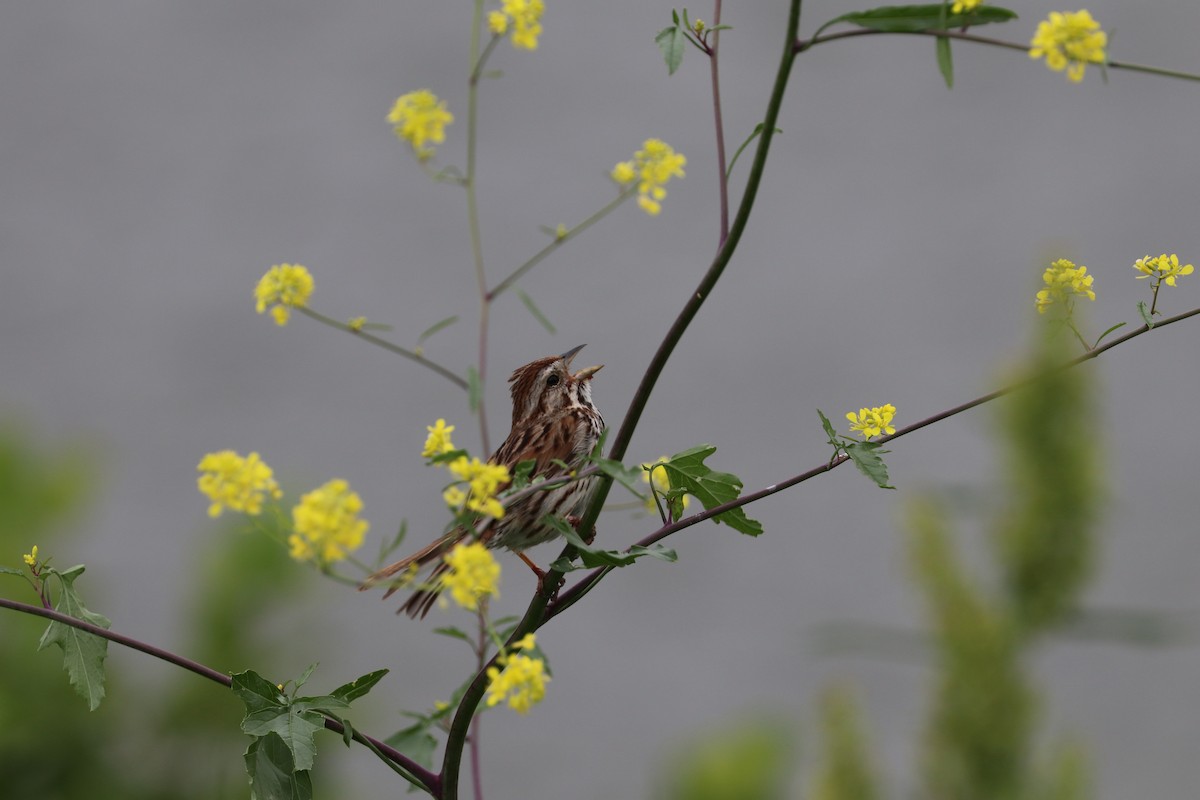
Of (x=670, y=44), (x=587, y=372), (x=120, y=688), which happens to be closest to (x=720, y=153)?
(x=670, y=44)

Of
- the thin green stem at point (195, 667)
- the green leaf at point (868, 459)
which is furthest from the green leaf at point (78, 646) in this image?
the green leaf at point (868, 459)

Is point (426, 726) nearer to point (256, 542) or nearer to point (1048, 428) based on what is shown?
point (256, 542)

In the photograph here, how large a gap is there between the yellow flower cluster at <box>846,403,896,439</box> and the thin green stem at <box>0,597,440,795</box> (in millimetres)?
421

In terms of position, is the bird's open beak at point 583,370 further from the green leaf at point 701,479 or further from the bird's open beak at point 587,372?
the green leaf at point 701,479

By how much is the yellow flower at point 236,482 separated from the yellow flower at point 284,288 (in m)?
0.44

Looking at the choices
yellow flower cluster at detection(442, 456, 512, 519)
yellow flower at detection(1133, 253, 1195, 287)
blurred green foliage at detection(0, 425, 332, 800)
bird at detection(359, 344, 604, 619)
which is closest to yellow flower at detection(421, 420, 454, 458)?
yellow flower cluster at detection(442, 456, 512, 519)

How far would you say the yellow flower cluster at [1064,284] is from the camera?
104 centimetres

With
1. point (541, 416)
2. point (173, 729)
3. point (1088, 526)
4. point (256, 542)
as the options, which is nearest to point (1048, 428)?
point (1088, 526)

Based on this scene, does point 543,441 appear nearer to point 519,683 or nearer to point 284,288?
point 284,288

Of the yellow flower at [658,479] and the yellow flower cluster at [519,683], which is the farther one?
the yellow flower at [658,479]

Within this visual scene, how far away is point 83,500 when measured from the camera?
2363 mm

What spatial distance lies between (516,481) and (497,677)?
16 cm

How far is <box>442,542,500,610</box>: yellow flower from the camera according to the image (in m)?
0.78

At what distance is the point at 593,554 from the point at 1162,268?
53cm
